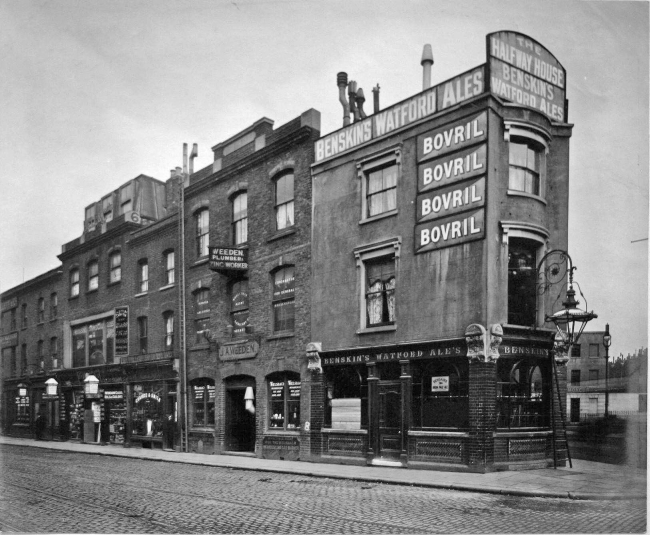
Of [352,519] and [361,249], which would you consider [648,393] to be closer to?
[352,519]

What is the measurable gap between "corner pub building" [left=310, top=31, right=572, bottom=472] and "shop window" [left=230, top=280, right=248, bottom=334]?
5.08 m

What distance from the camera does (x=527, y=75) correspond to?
16250 mm

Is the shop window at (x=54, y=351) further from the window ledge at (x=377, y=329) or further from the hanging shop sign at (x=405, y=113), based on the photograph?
the window ledge at (x=377, y=329)

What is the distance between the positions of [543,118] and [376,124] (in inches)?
186

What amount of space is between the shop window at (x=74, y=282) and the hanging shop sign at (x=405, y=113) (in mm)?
20017

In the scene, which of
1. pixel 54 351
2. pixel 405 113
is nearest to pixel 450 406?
pixel 405 113

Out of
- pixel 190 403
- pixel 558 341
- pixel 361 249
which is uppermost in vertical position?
pixel 361 249

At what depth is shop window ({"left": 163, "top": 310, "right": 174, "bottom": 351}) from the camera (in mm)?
27062

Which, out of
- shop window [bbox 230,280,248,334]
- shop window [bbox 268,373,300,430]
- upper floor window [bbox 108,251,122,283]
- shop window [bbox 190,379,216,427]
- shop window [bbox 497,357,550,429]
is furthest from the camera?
upper floor window [bbox 108,251,122,283]

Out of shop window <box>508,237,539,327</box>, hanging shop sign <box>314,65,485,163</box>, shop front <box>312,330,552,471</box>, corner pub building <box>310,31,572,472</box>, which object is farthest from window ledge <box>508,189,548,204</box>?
shop front <box>312,330,552,471</box>

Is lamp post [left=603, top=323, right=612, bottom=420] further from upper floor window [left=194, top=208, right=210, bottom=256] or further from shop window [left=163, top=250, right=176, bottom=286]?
shop window [left=163, top=250, right=176, bottom=286]

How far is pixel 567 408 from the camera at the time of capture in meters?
16.7

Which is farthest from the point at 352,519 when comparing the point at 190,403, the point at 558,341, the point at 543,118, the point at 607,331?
the point at 190,403

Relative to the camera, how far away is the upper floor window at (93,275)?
33094mm
